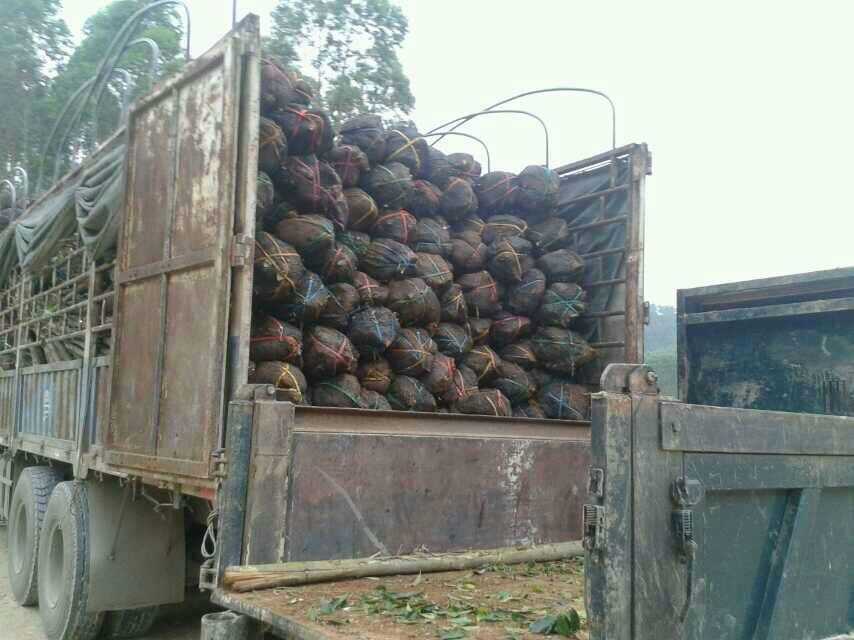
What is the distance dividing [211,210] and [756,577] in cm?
245

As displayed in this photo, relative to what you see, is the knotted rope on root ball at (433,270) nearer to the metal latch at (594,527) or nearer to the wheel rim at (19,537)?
the metal latch at (594,527)

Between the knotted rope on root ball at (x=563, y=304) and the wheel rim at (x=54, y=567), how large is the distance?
3.12 meters

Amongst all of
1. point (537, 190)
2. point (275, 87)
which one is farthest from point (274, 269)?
point (537, 190)

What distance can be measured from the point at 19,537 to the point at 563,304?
13.4 ft

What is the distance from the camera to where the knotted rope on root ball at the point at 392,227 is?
4621 millimetres

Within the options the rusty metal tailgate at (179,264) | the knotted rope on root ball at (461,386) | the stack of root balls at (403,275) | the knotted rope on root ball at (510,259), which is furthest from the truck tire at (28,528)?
the knotted rope on root ball at (510,259)

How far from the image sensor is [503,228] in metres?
5.13

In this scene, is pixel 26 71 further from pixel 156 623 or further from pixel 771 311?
pixel 771 311

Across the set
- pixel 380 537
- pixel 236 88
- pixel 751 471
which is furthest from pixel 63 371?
pixel 751 471

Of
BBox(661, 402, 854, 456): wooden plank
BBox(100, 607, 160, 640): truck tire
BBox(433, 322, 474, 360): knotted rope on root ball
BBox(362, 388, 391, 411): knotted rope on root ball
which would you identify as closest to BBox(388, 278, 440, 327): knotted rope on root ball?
BBox(433, 322, 474, 360): knotted rope on root ball

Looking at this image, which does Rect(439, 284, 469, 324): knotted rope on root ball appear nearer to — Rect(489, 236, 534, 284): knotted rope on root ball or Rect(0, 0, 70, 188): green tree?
Rect(489, 236, 534, 284): knotted rope on root ball

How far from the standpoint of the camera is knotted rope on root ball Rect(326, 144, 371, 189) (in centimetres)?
444

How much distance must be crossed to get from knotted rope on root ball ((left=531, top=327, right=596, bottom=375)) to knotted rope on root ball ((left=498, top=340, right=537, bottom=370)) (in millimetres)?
51

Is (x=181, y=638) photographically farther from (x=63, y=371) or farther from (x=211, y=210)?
(x=211, y=210)
